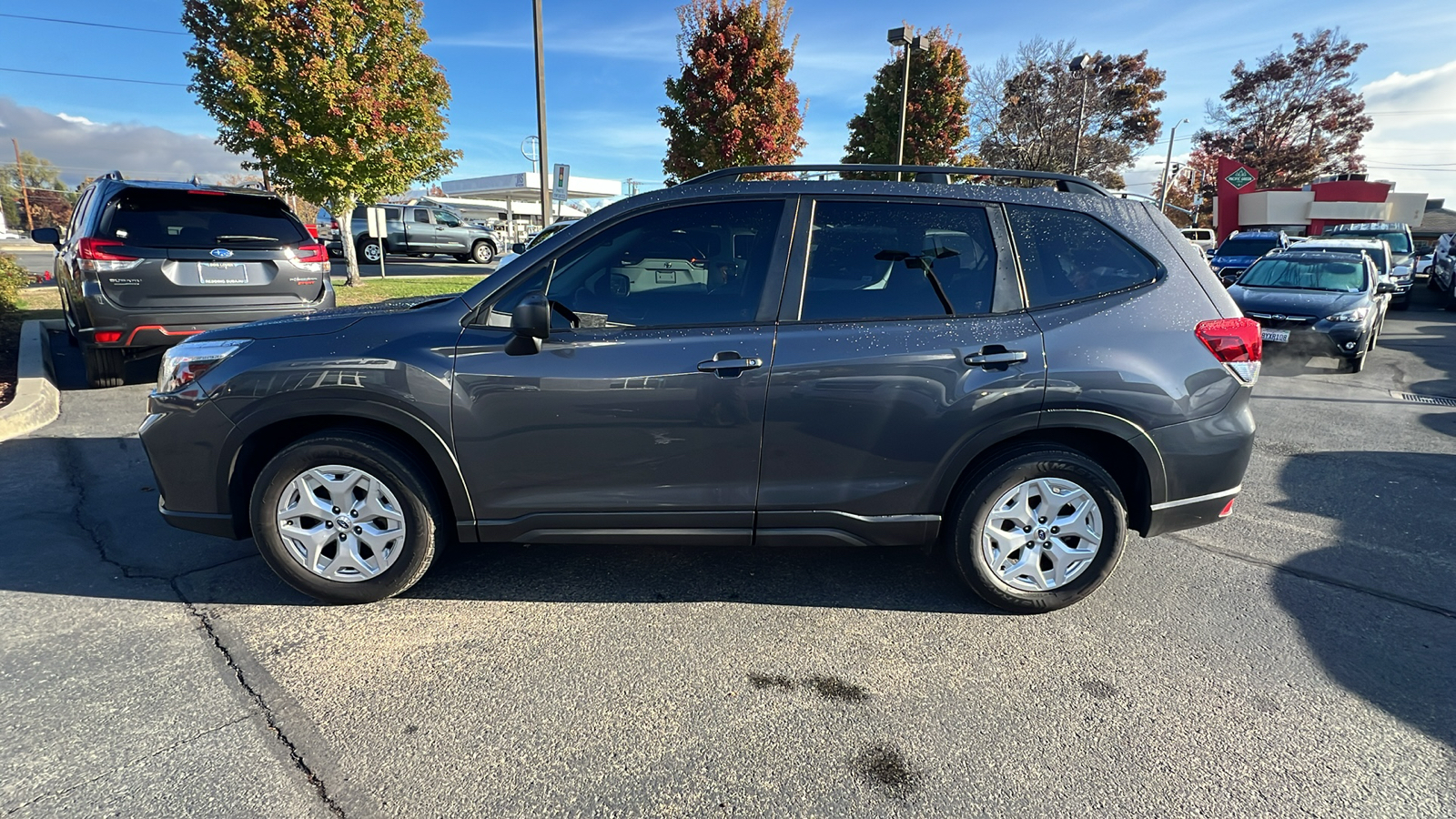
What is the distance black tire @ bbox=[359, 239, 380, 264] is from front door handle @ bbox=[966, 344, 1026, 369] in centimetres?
2193

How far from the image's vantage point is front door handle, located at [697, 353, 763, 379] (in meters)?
2.92

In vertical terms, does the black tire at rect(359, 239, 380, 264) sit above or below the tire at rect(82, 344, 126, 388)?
above

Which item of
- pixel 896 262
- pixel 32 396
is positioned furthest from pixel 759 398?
pixel 32 396

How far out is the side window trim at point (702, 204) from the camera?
3.03m

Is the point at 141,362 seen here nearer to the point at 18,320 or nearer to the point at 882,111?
the point at 18,320

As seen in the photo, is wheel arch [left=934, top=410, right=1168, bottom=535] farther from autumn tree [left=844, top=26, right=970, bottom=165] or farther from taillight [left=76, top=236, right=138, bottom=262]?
autumn tree [left=844, top=26, right=970, bottom=165]

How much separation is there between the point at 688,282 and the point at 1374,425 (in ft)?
22.2

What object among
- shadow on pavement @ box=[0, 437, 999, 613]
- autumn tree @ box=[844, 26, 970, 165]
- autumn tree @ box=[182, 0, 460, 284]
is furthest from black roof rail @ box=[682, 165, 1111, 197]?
autumn tree @ box=[844, 26, 970, 165]

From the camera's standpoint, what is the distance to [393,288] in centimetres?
1378

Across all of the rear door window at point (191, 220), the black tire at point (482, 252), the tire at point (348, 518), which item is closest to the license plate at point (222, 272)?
the rear door window at point (191, 220)

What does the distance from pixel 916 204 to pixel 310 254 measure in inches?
235

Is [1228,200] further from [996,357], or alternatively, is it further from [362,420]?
[362,420]

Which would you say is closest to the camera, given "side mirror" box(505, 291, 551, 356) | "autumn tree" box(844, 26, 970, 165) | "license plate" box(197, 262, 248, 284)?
"side mirror" box(505, 291, 551, 356)

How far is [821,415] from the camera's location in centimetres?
298
